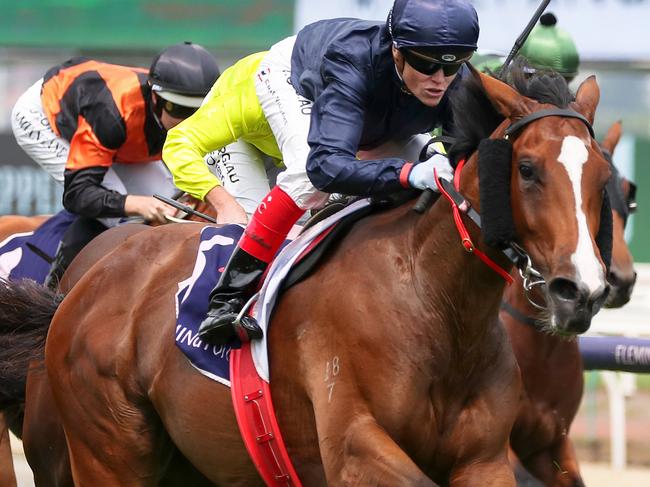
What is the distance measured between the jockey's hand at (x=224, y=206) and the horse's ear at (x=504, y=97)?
1.36 meters

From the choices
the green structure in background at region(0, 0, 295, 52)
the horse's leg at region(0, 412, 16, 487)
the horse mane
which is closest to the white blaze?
the horse mane

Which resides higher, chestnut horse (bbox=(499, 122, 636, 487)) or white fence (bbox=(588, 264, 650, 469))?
chestnut horse (bbox=(499, 122, 636, 487))

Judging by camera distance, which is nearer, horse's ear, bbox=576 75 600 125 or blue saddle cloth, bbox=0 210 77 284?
horse's ear, bbox=576 75 600 125

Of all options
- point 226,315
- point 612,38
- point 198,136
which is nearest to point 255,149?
point 198,136

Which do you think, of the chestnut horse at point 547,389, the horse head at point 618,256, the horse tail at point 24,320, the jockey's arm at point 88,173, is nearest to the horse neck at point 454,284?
the horse head at point 618,256

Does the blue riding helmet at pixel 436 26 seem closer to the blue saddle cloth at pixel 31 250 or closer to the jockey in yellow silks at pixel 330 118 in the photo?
the jockey in yellow silks at pixel 330 118

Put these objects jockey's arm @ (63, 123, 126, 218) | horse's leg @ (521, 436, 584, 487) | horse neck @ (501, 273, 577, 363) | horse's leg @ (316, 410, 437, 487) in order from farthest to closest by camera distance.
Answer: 1. jockey's arm @ (63, 123, 126, 218)
2. horse neck @ (501, 273, 577, 363)
3. horse's leg @ (521, 436, 584, 487)
4. horse's leg @ (316, 410, 437, 487)

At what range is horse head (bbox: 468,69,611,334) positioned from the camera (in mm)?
3242

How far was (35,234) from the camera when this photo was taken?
6191 mm

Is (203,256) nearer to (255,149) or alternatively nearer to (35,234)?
(255,149)

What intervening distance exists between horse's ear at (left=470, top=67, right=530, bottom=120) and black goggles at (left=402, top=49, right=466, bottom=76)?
0.27 metres

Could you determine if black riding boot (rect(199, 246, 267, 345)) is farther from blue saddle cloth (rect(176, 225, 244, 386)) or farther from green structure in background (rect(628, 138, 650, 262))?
green structure in background (rect(628, 138, 650, 262))

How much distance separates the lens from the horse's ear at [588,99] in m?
3.61

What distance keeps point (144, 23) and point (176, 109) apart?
4.68m
